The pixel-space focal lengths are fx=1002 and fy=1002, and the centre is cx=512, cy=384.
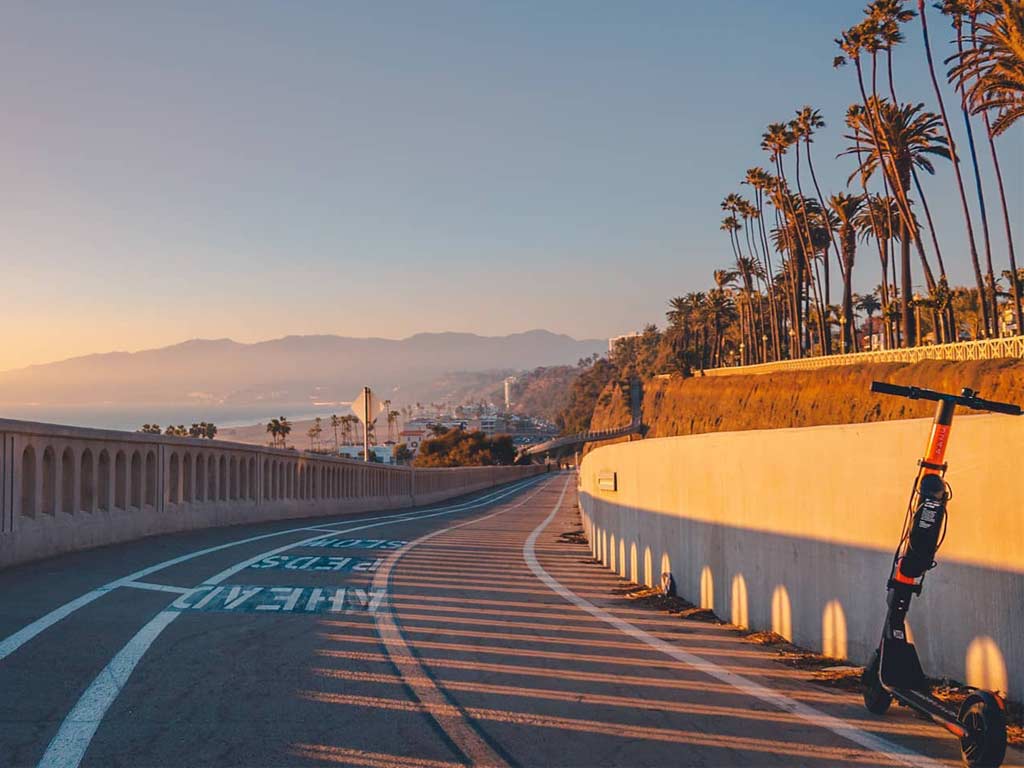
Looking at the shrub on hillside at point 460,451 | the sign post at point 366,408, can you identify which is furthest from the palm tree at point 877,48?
the shrub on hillside at point 460,451

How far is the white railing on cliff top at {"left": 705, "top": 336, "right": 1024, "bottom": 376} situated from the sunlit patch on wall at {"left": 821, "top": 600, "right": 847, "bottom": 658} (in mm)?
44526

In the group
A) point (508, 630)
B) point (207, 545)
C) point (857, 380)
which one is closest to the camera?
point (508, 630)

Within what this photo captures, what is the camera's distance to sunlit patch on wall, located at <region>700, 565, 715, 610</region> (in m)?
10.7

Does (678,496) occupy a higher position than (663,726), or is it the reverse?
(678,496)

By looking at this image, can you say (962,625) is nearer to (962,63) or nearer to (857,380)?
(962,63)

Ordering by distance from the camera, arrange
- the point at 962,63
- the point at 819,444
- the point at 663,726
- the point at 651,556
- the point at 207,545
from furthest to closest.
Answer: the point at 962,63
the point at 207,545
the point at 651,556
the point at 819,444
the point at 663,726

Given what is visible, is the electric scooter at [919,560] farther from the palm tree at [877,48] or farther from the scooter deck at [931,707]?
the palm tree at [877,48]

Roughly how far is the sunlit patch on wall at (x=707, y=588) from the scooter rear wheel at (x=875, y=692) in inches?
164

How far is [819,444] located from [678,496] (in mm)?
3791

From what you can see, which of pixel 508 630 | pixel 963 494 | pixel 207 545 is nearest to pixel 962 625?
pixel 963 494

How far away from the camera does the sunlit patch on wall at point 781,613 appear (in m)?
8.73

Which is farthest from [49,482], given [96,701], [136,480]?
[96,701]

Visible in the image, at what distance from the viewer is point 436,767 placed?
17.2 ft

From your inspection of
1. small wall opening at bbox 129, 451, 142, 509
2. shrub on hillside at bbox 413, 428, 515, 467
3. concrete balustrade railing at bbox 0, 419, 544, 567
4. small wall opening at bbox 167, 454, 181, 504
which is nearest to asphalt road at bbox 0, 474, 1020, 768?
concrete balustrade railing at bbox 0, 419, 544, 567
